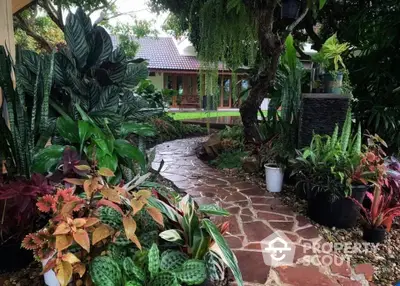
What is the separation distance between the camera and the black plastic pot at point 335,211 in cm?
235

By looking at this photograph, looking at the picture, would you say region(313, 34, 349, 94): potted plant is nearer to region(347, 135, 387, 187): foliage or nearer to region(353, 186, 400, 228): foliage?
region(347, 135, 387, 187): foliage

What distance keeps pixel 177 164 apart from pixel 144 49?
13.6 metres

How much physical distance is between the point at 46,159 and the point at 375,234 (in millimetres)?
2322

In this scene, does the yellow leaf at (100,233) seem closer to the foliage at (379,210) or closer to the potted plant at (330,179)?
the potted plant at (330,179)

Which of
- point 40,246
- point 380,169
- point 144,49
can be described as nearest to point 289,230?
point 380,169

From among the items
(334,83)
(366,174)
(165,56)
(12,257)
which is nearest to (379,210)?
(366,174)

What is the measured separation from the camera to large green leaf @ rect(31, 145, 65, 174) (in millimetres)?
1681

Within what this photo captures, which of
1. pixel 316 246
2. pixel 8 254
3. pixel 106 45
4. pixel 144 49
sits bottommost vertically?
pixel 316 246

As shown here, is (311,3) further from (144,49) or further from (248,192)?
(144,49)

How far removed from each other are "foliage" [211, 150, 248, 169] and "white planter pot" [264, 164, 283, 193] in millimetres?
895

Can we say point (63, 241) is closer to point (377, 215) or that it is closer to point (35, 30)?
point (377, 215)

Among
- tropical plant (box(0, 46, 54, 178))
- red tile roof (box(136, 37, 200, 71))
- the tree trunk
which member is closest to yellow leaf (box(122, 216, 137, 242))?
tropical plant (box(0, 46, 54, 178))

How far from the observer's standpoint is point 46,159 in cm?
170

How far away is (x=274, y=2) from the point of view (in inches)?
119
